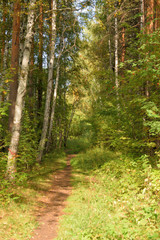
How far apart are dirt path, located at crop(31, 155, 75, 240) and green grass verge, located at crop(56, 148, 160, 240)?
0.87 feet

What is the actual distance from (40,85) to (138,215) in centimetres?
1188

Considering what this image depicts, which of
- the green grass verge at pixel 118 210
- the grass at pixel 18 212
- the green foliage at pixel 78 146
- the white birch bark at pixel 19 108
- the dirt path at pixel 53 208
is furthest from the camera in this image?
the green foliage at pixel 78 146

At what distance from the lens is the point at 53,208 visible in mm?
6172

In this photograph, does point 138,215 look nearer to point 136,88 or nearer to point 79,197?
point 79,197

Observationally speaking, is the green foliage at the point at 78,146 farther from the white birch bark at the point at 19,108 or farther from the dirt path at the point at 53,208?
the white birch bark at the point at 19,108

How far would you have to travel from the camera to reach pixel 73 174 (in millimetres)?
10664

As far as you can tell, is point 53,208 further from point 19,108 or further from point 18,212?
point 19,108

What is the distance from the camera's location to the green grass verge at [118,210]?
3725mm

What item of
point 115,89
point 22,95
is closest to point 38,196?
point 22,95

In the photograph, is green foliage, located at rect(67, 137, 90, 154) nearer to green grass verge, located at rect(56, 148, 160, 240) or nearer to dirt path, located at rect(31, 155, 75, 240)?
dirt path, located at rect(31, 155, 75, 240)

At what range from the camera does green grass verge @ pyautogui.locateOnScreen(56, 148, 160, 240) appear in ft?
12.2

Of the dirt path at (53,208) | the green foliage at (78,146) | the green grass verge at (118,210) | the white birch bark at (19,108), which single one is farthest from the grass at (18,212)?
the green foliage at (78,146)

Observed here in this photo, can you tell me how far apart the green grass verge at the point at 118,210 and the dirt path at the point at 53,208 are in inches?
10.4

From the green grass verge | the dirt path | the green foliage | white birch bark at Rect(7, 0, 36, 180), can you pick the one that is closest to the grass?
the dirt path
